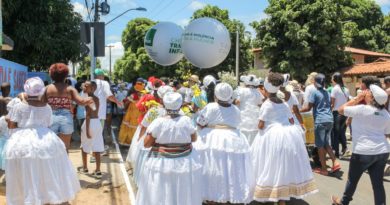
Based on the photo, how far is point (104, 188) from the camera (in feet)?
22.8

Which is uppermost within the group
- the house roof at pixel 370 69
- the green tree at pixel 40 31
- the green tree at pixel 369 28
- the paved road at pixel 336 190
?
the green tree at pixel 369 28

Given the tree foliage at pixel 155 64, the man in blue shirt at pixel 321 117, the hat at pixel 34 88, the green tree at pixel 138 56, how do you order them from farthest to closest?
the green tree at pixel 138 56 → the tree foliage at pixel 155 64 → the man in blue shirt at pixel 321 117 → the hat at pixel 34 88

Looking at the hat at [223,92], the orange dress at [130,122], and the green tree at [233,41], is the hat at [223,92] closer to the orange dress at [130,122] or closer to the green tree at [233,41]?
the orange dress at [130,122]

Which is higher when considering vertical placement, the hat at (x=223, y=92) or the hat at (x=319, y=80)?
the hat at (x=319, y=80)

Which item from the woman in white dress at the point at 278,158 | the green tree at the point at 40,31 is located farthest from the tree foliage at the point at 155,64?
the woman in white dress at the point at 278,158

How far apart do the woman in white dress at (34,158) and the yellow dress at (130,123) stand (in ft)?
18.0

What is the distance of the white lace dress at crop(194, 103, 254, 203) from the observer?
17.8ft

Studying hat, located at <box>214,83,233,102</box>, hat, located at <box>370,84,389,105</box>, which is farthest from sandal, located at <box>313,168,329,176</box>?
hat, located at <box>214,83,233,102</box>

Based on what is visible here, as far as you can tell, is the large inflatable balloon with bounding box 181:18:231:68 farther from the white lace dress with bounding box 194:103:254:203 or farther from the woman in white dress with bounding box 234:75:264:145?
the white lace dress with bounding box 194:103:254:203

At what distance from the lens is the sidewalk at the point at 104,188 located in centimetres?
629

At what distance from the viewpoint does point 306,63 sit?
24.9m

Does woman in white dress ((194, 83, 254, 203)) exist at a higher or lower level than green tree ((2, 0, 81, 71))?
lower

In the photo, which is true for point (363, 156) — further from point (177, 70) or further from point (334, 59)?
point (177, 70)

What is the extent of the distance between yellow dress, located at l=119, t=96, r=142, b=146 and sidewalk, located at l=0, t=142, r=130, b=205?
1.68 metres
